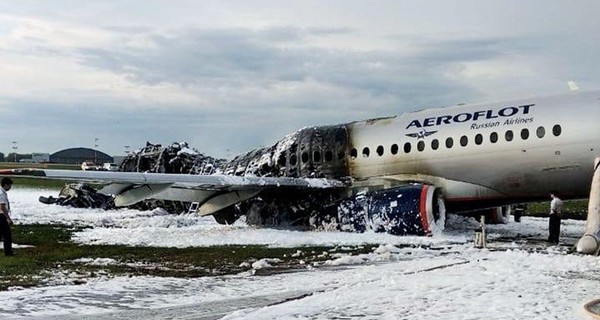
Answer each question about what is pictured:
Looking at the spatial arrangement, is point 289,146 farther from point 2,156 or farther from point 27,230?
point 2,156

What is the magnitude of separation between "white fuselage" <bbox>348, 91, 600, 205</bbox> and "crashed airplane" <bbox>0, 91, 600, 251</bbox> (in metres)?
0.03

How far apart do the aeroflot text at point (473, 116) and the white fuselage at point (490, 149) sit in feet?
0.09

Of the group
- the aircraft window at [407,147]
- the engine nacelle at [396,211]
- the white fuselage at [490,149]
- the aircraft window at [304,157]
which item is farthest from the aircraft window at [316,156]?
the aircraft window at [407,147]

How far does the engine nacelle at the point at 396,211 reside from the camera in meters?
18.9

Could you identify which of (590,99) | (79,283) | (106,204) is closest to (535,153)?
(590,99)

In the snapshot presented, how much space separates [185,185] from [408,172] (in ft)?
20.7

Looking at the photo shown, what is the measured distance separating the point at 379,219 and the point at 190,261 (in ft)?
21.1

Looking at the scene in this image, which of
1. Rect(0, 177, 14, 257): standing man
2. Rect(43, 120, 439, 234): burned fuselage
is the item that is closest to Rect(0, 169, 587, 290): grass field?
Rect(0, 177, 14, 257): standing man

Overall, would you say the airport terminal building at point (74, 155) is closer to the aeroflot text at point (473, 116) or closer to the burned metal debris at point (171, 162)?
the burned metal debris at point (171, 162)

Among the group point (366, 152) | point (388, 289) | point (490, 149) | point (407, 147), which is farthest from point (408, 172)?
point (388, 289)

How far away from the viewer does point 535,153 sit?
62.0 ft

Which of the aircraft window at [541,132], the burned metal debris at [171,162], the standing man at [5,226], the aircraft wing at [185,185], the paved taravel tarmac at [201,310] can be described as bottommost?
the paved taravel tarmac at [201,310]

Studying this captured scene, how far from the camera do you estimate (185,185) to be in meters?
20.7

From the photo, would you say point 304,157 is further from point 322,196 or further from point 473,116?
point 473,116
